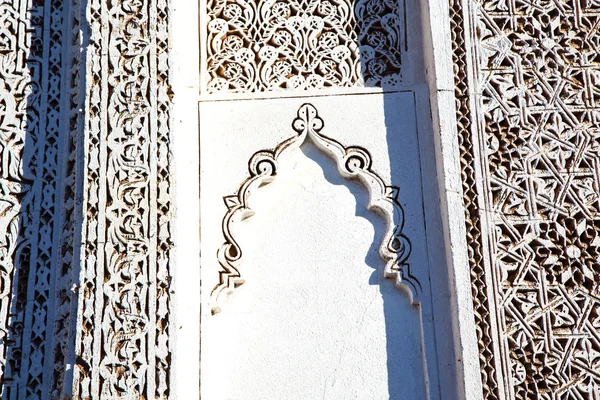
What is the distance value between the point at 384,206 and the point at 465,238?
358mm

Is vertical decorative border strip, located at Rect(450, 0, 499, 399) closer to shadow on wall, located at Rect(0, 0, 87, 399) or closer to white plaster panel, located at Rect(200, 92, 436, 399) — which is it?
white plaster panel, located at Rect(200, 92, 436, 399)

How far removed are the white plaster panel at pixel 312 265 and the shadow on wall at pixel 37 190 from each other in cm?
54

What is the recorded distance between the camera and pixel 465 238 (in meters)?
4.29

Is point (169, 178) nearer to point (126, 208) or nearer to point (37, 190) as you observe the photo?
point (126, 208)

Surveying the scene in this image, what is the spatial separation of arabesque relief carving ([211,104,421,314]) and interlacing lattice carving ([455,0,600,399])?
32cm

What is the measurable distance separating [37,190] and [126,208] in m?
0.43

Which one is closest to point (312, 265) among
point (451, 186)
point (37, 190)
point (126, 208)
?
point (451, 186)

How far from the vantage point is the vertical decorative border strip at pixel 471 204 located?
413cm

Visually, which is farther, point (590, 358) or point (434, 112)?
point (434, 112)

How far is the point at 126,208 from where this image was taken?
13.9 ft

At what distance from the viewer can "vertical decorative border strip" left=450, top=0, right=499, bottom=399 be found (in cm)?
413

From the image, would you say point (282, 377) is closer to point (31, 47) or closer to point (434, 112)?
point (434, 112)

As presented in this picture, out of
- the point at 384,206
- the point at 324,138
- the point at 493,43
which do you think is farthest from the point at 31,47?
the point at 493,43

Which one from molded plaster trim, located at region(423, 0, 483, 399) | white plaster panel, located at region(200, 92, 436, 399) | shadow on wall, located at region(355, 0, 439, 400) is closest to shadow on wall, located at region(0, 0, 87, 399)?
white plaster panel, located at region(200, 92, 436, 399)
